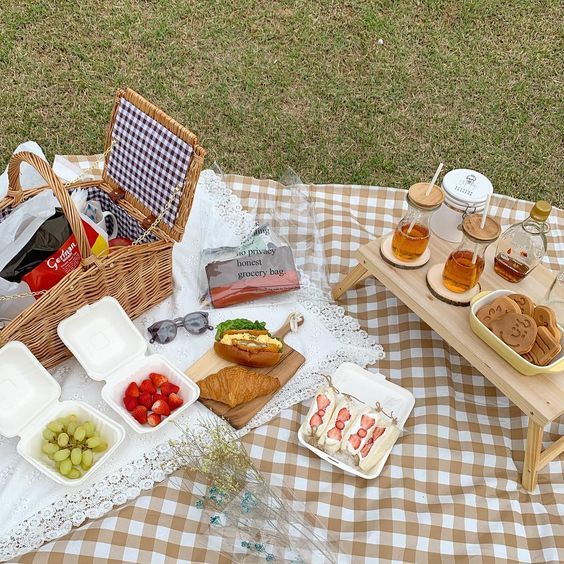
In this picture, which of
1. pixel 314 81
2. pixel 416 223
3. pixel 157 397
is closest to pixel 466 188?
pixel 416 223

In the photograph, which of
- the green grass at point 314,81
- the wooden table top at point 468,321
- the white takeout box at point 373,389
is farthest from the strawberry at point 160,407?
the green grass at point 314,81

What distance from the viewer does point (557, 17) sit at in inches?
148

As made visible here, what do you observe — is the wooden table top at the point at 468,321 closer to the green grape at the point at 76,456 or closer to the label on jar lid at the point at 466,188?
the label on jar lid at the point at 466,188

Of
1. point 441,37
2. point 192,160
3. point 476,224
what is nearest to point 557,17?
point 441,37

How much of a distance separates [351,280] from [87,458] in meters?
1.10

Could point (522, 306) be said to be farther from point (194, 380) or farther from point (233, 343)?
point (194, 380)

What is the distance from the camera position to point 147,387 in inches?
75.9

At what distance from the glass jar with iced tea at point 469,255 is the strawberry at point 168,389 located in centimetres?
93

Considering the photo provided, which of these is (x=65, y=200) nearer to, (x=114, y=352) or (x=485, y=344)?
(x=114, y=352)

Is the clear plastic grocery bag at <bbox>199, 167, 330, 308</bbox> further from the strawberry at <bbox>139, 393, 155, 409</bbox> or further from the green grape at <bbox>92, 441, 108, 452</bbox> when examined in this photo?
the green grape at <bbox>92, 441, 108, 452</bbox>

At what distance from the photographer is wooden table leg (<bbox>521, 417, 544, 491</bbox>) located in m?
1.85

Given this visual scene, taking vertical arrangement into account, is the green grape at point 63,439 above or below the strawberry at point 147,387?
below

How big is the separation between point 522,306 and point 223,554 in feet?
3.75

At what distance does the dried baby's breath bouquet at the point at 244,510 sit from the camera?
1.69m
